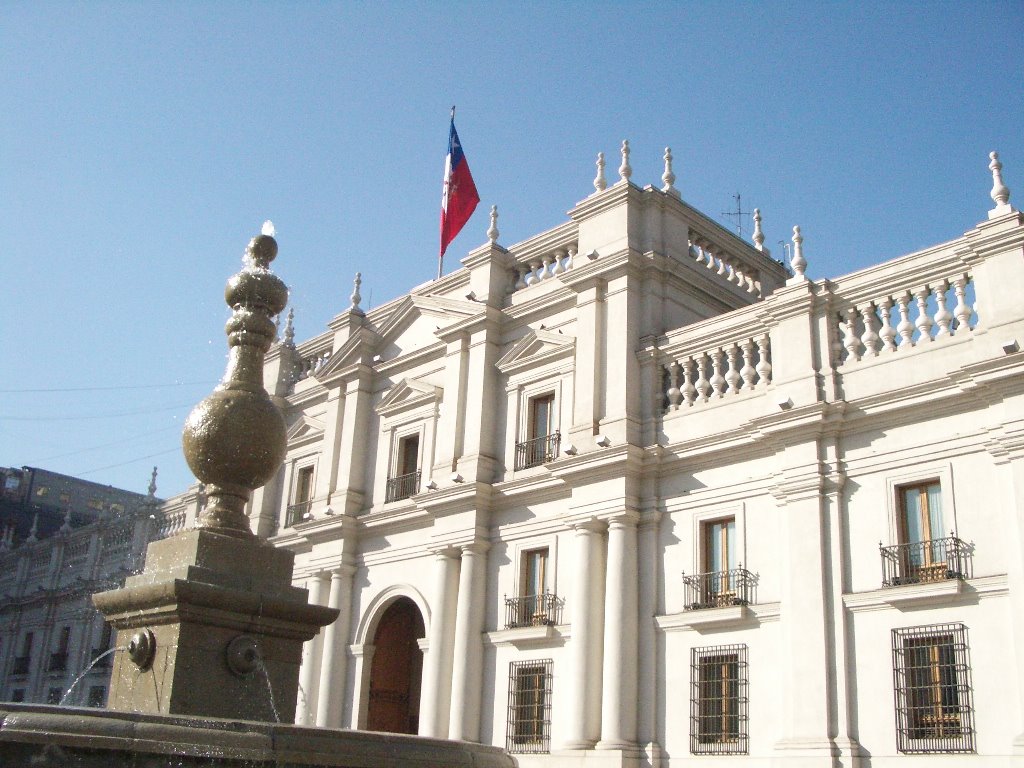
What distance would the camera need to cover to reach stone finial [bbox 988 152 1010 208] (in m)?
14.8

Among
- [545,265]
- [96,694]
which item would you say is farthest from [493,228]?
[96,694]

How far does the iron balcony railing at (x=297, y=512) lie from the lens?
26.1m

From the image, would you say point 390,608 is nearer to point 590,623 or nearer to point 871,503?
point 590,623

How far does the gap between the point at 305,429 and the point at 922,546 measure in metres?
17.2

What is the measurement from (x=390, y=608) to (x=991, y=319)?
47.7 feet

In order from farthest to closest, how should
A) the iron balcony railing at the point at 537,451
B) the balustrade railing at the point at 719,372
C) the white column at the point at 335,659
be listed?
the white column at the point at 335,659 < the iron balcony railing at the point at 537,451 < the balustrade railing at the point at 719,372

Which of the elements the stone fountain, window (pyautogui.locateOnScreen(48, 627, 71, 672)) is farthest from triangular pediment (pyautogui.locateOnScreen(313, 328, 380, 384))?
window (pyautogui.locateOnScreen(48, 627, 71, 672))

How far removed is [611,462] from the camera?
58.7ft

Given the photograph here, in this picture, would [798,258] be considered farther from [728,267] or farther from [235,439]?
[235,439]

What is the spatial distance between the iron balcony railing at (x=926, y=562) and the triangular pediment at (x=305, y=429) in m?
15.8

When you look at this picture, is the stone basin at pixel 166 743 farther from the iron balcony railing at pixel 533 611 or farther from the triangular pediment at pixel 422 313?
the triangular pediment at pixel 422 313

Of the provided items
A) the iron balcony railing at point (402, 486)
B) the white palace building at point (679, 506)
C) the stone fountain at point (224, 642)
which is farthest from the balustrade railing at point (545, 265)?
the stone fountain at point (224, 642)

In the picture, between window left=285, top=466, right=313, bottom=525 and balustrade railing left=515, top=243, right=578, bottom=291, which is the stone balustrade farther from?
window left=285, top=466, right=313, bottom=525

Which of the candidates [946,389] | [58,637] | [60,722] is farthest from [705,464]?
[58,637]
